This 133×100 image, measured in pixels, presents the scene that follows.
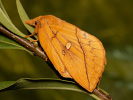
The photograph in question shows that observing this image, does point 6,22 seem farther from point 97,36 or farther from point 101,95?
point 97,36

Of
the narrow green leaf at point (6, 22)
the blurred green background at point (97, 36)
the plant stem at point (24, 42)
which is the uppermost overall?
the narrow green leaf at point (6, 22)

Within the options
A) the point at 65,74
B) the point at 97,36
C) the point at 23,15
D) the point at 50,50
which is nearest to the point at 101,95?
the point at 65,74

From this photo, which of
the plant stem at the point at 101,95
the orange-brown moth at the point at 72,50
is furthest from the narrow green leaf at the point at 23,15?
the plant stem at the point at 101,95

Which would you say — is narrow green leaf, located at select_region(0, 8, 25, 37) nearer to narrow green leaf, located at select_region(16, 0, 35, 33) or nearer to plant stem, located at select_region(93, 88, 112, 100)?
narrow green leaf, located at select_region(16, 0, 35, 33)

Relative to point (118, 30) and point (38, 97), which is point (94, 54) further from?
point (118, 30)

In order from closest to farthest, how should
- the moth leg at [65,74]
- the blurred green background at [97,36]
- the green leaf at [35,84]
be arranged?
the green leaf at [35,84]
the moth leg at [65,74]
the blurred green background at [97,36]

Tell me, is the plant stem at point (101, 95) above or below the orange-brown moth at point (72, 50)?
below

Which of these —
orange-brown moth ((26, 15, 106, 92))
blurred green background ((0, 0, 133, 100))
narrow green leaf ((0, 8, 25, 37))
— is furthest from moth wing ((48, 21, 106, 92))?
blurred green background ((0, 0, 133, 100))

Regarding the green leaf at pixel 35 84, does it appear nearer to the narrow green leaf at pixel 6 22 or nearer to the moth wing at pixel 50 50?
the moth wing at pixel 50 50
